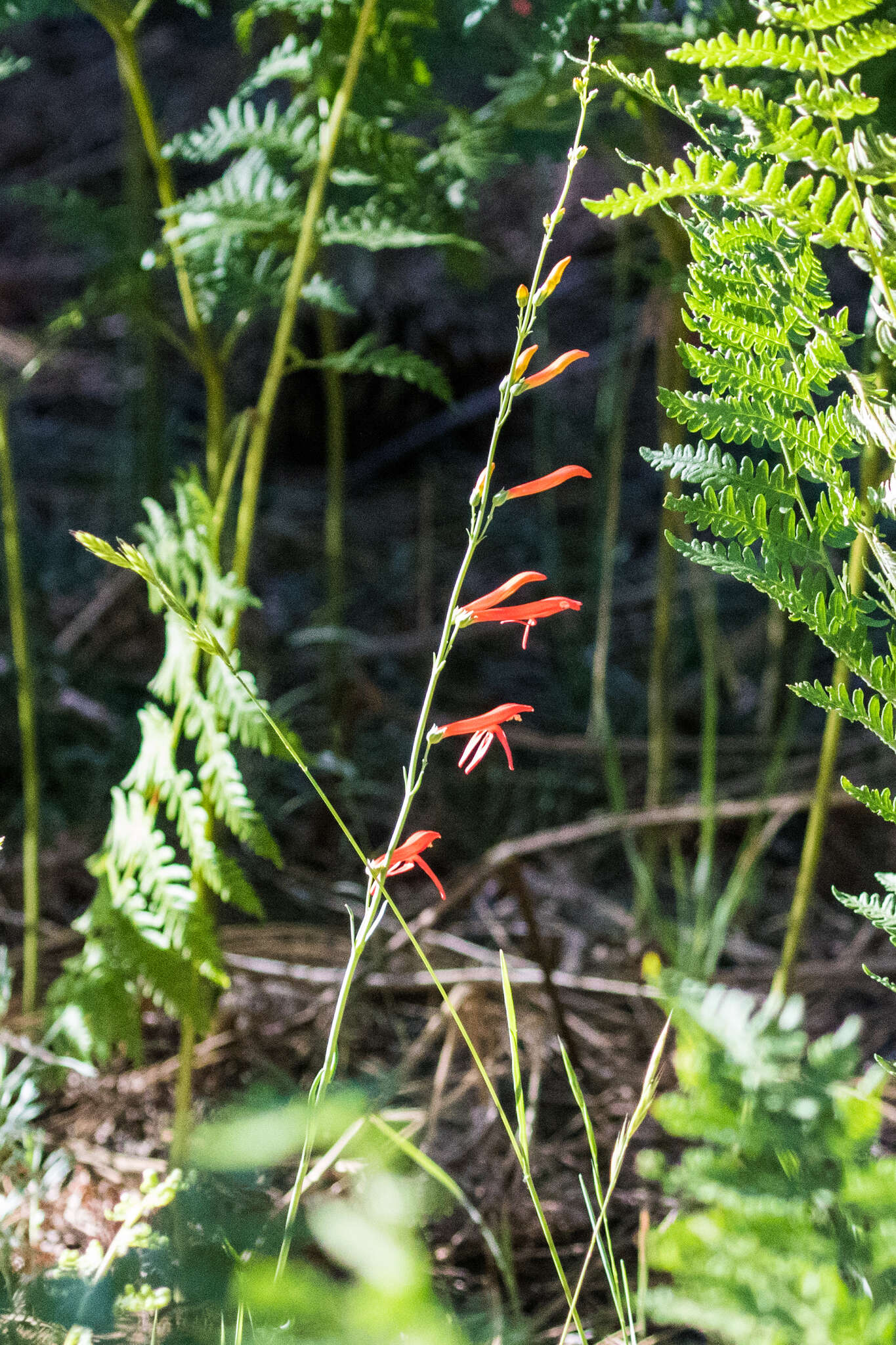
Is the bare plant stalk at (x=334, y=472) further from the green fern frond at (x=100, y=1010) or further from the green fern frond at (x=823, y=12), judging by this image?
the green fern frond at (x=823, y=12)

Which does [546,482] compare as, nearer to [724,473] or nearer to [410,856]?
[724,473]

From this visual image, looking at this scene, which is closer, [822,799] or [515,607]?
[515,607]

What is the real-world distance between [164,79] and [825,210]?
4.45 meters

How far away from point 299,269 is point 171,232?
0.14m

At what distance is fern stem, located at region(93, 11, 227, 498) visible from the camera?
38.3 inches

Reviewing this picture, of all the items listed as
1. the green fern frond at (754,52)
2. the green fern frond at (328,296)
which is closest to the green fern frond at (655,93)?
the green fern frond at (754,52)

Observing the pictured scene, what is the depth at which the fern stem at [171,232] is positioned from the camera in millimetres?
973

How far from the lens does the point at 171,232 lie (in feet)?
3.29

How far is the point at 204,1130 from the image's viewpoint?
0.86m

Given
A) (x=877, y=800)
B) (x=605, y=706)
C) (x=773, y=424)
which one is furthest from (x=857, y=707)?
(x=605, y=706)

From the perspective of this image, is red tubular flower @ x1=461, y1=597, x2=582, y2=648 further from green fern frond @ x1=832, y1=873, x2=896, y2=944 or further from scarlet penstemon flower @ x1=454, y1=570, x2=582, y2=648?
green fern frond @ x1=832, y1=873, x2=896, y2=944

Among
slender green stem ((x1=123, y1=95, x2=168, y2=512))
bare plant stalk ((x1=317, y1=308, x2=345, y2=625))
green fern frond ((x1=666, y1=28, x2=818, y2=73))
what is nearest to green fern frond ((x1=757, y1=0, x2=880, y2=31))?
green fern frond ((x1=666, y1=28, x2=818, y2=73))

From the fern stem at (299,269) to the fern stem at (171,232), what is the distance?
0.05m

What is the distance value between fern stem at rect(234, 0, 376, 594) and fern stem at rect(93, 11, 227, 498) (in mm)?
53
